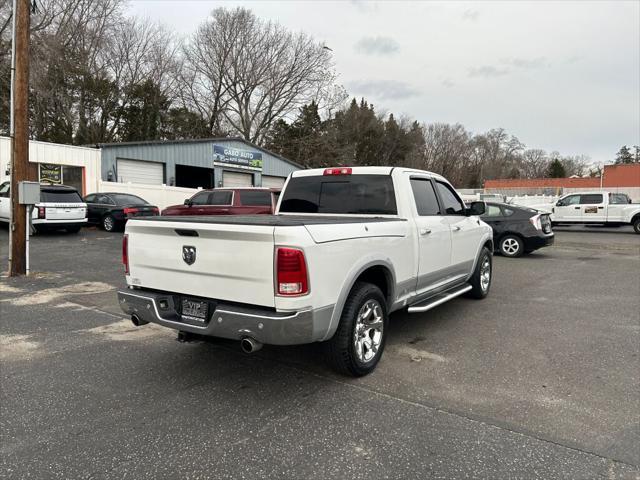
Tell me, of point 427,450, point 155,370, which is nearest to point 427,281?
point 427,450

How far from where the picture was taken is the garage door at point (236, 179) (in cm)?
2750

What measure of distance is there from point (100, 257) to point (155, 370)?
7.77 meters

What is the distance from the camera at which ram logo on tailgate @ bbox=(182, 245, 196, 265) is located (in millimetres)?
3656

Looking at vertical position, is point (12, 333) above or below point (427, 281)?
below

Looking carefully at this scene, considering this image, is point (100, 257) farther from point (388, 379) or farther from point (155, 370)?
point (388, 379)

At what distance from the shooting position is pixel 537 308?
660cm

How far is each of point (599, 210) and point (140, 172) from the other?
2150 centimetres

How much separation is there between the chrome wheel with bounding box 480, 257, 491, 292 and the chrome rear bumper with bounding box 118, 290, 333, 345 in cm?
421

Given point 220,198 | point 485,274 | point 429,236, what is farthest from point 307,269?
point 220,198

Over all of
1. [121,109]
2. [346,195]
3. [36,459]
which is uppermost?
[121,109]

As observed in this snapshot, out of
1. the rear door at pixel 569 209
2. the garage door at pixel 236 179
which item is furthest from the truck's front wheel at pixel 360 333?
the garage door at pixel 236 179

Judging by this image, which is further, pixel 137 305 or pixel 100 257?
pixel 100 257

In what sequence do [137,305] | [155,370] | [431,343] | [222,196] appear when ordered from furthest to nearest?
[222,196], [431,343], [155,370], [137,305]

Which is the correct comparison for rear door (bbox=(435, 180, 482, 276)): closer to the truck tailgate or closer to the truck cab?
the truck tailgate
